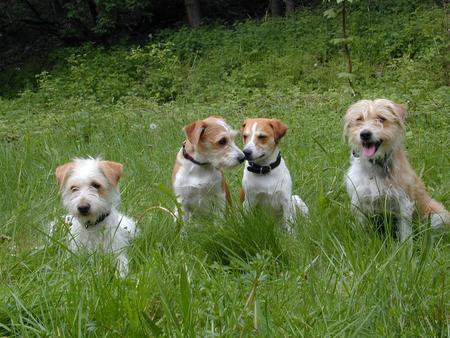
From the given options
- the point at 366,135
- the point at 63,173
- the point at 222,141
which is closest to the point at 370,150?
the point at 366,135

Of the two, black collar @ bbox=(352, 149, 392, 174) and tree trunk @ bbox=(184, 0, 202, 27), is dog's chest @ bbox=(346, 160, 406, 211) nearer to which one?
black collar @ bbox=(352, 149, 392, 174)

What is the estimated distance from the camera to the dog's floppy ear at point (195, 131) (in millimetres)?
5277

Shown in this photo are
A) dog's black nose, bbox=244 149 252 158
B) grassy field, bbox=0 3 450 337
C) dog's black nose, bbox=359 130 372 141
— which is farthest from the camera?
dog's black nose, bbox=244 149 252 158

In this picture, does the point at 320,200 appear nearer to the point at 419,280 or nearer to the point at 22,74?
the point at 419,280

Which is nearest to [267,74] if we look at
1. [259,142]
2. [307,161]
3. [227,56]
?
[227,56]

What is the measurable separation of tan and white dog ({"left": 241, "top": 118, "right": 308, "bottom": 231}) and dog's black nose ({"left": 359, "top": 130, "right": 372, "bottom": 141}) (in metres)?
0.90

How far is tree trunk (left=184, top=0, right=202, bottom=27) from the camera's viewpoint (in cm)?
2177

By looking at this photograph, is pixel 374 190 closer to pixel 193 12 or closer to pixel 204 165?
pixel 204 165

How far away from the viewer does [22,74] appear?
21.0 m

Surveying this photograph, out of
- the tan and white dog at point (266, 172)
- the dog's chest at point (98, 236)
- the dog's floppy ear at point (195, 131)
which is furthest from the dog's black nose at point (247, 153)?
the dog's chest at point (98, 236)

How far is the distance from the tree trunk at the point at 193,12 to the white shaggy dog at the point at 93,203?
17764 mm

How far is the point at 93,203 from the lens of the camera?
443 centimetres

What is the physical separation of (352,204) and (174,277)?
1.82 meters

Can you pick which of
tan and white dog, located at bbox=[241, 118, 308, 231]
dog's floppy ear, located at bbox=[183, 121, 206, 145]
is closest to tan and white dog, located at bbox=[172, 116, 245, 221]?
dog's floppy ear, located at bbox=[183, 121, 206, 145]
